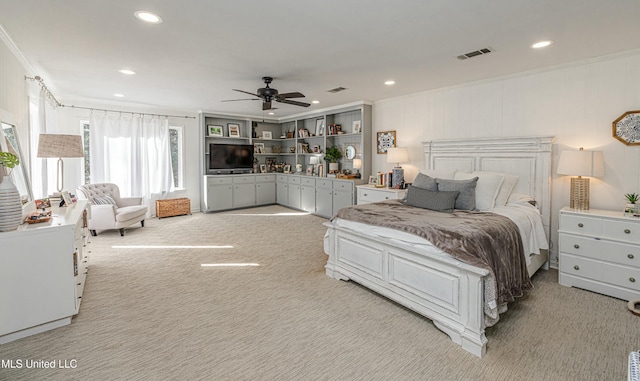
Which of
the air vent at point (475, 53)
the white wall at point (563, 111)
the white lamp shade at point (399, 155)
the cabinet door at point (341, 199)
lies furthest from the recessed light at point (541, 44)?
the cabinet door at point (341, 199)

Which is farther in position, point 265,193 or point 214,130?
point 265,193

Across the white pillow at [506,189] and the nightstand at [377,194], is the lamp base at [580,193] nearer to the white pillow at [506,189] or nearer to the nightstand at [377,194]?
the white pillow at [506,189]

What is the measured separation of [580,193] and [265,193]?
6.42 m

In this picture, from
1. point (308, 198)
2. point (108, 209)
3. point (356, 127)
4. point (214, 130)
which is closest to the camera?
point (108, 209)

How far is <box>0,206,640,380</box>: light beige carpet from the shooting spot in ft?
6.44

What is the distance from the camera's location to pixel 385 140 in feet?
19.1

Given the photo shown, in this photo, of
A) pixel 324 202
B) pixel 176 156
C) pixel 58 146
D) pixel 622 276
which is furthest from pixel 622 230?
pixel 176 156

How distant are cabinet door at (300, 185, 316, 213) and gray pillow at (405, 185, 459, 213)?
11.6 ft

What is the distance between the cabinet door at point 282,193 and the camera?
799 cm

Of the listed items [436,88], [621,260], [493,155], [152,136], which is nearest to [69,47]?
[152,136]

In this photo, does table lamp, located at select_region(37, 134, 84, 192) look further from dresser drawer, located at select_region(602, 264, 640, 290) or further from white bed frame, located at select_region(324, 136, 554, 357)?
dresser drawer, located at select_region(602, 264, 640, 290)

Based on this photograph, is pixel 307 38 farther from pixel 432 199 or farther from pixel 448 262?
pixel 448 262

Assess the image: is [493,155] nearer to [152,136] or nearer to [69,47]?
[69,47]

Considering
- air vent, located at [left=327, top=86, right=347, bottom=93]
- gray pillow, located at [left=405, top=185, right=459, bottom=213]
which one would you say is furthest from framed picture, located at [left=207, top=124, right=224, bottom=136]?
gray pillow, located at [left=405, top=185, right=459, bottom=213]
